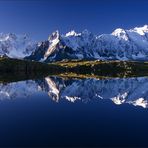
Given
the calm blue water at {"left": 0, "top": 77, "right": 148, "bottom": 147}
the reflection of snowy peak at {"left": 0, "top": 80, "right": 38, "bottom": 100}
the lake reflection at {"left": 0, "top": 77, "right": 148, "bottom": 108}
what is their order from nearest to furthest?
the calm blue water at {"left": 0, "top": 77, "right": 148, "bottom": 147} → the lake reflection at {"left": 0, "top": 77, "right": 148, "bottom": 108} → the reflection of snowy peak at {"left": 0, "top": 80, "right": 38, "bottom": 100}

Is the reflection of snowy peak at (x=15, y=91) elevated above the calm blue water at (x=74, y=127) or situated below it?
above

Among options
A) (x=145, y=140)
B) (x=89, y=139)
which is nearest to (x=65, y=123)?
(x=89, y=139)

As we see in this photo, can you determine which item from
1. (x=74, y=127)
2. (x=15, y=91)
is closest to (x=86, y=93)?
(x=15, y=91)

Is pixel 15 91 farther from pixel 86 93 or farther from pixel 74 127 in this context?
pixel 74 127

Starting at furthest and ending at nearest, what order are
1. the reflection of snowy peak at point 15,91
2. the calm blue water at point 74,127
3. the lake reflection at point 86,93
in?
the reflection of snowy peak at point 15,91, the lake reflection at point 86,93, the calm blue water at point 74,127

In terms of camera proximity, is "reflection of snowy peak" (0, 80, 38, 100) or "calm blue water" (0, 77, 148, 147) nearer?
"calm blue water" (0, 77, 148, 147)

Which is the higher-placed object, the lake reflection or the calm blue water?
the lake reflection

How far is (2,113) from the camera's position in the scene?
72875 millimetres

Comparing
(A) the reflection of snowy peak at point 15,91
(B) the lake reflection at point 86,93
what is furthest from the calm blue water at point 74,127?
(A) the reflection of snowy peak at point 15,91

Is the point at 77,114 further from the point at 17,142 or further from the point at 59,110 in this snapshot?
the point at 17,142

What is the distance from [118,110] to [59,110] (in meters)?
13.0

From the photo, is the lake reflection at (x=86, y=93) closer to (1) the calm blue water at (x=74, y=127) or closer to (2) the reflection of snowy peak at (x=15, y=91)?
(2) the reflection of snowy peak at (x=15, y=91)

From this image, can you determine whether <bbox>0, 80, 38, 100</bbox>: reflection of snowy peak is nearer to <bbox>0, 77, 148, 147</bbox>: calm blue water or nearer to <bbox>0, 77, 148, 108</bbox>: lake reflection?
<bbox>0, 77, 148, 108</bbox>: lake reflection

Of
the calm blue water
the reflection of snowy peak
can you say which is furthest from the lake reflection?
the calm blue water
